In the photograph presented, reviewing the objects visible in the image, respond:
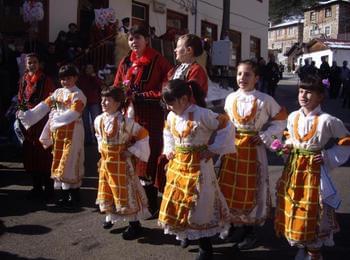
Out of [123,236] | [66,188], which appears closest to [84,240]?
[123,236]

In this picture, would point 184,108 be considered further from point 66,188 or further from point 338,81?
point 338,81

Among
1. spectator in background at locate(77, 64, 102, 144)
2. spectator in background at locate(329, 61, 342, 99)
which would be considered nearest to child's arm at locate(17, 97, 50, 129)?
spectator in background at locate(77, 64, 102, 144)

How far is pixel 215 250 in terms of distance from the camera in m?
4.24

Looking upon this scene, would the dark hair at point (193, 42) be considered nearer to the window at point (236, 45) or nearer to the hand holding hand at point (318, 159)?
the hand holding hand at point (318, 159)

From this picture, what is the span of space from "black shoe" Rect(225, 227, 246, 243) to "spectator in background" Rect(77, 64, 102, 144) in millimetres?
5443

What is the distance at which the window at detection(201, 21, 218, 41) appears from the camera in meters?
18.2

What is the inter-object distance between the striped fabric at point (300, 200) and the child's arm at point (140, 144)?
126cm

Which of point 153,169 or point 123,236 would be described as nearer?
point 123,236

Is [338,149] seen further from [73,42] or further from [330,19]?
[330,19]

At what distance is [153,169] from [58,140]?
1.18 meters

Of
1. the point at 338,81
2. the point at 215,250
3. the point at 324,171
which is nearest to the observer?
the point at 324,171

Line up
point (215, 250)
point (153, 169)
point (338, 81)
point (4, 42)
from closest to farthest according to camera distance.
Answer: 1. point (215, 250)
2. point (153, 169)
3. point (4, 42)
4. point (338, 81)

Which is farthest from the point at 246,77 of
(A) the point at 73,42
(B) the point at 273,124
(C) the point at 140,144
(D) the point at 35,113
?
(A) the point at 73,42

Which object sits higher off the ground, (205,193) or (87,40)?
(87,40)
